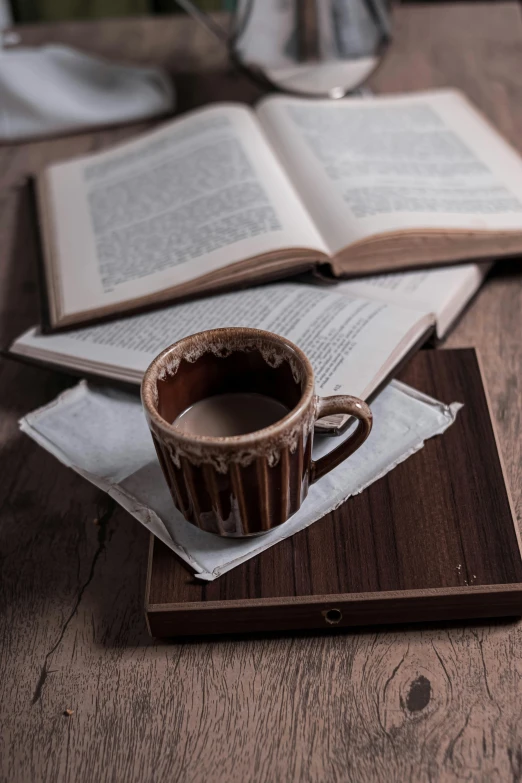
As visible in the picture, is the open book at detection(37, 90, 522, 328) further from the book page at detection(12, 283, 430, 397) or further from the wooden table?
the wooden table

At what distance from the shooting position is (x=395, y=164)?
2.52 feet

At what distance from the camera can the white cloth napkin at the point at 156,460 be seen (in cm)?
46

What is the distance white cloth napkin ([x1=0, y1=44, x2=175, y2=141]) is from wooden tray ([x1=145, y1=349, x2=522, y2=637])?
2.30 ft

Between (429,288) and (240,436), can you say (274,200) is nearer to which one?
(429,288)

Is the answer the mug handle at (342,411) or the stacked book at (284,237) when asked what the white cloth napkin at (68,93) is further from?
the mug handle at (342,411)

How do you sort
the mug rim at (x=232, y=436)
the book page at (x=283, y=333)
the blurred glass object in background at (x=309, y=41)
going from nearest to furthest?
the mug rim at (x=232, y=436) < the book page at (x=283, y=333) < the blurred glass object in background at (x=309, y=41)

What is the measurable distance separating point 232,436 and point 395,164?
447mm

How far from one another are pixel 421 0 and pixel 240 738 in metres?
1.77

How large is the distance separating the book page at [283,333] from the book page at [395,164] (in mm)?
78

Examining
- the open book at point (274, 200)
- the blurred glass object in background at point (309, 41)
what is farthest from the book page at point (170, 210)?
the blurred glass object in background at point (309, 41)

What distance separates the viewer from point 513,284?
0.70 m

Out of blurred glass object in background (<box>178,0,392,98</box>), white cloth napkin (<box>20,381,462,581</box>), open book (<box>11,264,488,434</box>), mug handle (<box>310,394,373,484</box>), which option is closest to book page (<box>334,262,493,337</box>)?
open book (<box>11,264,488,434</box>)

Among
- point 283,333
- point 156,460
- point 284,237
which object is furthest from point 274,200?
point 156,460

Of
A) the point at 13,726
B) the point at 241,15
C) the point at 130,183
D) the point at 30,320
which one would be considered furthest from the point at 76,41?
the point at 13,726
